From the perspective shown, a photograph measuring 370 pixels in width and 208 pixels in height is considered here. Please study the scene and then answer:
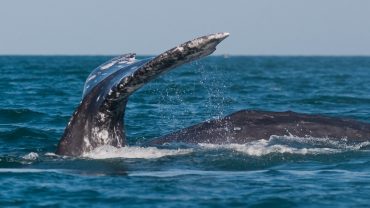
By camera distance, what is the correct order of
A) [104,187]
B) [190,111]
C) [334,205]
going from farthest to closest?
[190,111] → [104,187] → [334,205]

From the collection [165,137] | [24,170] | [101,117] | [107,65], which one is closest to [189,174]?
[101,117]

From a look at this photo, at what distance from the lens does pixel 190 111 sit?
68.1 ft

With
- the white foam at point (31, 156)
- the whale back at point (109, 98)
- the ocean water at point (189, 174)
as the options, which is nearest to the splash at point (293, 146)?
the ocean water at point (189, 174)

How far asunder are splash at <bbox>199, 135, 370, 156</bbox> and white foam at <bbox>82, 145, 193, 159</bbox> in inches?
18.9

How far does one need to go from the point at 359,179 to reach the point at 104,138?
2790 millimetres

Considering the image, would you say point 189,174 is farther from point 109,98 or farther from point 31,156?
point 31,156

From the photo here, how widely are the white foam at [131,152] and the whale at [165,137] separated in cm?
6

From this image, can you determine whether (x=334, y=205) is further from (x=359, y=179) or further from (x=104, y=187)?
(x=104, y=187)

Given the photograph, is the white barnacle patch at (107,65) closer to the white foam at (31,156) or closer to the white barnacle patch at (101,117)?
the white barnacle patch at (101,117)

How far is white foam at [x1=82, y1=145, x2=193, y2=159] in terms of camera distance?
407 inches

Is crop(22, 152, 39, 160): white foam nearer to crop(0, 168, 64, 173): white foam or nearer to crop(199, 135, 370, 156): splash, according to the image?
crop(0, 168, 64, 173): white foam

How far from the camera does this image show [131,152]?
10.9 m

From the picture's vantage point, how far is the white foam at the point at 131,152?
10344mm

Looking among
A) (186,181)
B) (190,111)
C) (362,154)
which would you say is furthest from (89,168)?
(190,111)
